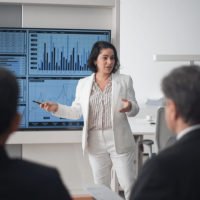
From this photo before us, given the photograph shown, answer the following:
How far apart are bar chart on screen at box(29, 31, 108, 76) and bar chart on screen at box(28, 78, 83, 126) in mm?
97

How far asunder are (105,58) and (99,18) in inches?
33.9

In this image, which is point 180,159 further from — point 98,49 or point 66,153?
point 66,153

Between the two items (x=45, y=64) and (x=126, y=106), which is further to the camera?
(x=45, y=64)

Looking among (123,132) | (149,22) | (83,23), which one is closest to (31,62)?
(83,23)

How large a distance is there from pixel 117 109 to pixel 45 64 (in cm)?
107

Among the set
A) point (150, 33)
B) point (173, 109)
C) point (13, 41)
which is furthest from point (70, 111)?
point (150, 33)

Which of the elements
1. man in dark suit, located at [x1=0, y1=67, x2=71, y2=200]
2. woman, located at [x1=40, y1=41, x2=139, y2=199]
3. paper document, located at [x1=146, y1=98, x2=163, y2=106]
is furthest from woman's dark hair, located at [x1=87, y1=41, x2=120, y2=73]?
paper document, located at [x1=146, y1=98, x2=163, y2=106]

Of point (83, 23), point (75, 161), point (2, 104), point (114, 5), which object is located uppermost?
point (114, 5)

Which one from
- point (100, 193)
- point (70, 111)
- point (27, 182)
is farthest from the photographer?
point (70, 111)

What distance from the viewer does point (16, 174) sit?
2.06ft

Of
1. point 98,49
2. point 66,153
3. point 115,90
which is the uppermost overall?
point 98,49

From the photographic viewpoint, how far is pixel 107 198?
100 cm

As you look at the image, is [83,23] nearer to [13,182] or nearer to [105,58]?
[105,58]

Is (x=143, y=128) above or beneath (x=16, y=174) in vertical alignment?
beneath
